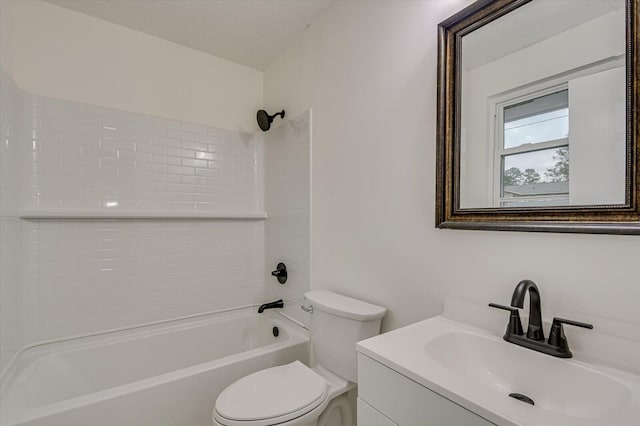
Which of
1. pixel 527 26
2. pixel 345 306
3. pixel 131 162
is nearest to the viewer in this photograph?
pixel 527 26

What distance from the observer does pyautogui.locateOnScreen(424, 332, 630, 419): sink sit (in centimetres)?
71

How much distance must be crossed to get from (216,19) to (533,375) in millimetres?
2285

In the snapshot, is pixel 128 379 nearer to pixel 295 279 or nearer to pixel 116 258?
pixel 116 258

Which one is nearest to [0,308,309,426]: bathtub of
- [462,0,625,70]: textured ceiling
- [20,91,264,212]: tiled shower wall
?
[20,91,264,212]: tiled shower wall

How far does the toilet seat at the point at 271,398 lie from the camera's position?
1128 mm

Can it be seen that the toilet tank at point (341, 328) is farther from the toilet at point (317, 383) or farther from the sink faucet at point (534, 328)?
the sink faucet at point (534, 328)

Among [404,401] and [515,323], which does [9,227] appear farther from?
[515,323]

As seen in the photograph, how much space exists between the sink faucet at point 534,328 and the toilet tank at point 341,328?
0.55 metres

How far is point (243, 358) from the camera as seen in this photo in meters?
1.61

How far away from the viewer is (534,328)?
86cm

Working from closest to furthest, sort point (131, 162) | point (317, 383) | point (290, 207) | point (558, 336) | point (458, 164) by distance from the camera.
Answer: point (558, 336)
point (458, 164)
point (317, 383)
point (131, 162)
point (290, 207)

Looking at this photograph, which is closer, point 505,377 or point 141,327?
point 505,377

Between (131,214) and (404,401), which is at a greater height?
(131,214)

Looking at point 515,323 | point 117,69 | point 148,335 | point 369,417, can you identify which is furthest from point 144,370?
point 515,323
